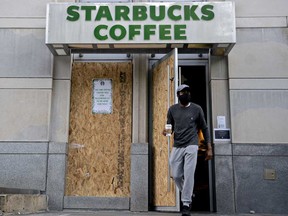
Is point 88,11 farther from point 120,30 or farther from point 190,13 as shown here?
point 190,13

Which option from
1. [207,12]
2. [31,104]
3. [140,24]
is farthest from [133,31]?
[31,104]

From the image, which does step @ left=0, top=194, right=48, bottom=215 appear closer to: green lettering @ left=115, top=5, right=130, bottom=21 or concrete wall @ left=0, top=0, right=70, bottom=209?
concrete wall @ left=0, top=0, right=70, bottom=209

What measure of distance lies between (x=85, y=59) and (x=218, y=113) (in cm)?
329

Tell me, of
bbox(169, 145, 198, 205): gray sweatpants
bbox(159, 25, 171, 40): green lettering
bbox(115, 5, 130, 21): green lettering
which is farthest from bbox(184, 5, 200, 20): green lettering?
bbox(169, 145, 198, 205): gray sweatpants

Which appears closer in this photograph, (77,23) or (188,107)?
(188,107)

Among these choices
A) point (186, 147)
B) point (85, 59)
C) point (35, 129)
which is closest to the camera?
point (186, 147)

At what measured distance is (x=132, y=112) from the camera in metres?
9.52

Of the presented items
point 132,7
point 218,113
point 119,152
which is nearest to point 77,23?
point 132,7

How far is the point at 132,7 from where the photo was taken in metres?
8.85

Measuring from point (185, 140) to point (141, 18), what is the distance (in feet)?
10.6

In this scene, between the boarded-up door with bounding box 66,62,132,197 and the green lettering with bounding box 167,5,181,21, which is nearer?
the green lettering with bounding box 167,5,181,21

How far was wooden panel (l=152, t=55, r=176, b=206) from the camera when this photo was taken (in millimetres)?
8594

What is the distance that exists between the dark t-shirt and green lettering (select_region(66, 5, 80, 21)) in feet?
10.5

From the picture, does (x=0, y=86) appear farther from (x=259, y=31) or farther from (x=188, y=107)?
(x=259, y=31)
